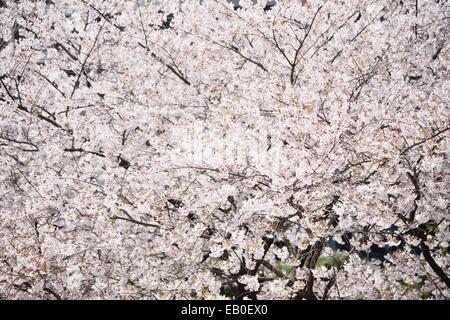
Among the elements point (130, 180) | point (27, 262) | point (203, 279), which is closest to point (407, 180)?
point (203, 279)

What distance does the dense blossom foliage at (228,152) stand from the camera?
3.64m

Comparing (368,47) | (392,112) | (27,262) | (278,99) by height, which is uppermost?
(368,47)

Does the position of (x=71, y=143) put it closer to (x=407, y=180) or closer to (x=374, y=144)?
(x=374, y=144)

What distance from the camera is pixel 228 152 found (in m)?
3.49

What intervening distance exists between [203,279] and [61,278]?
7.00ft

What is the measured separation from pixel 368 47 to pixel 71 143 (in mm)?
4798

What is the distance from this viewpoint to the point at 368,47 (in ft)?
17.6

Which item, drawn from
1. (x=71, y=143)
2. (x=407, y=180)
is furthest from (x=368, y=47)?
(x=71, y=143)

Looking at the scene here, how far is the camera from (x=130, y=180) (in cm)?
451

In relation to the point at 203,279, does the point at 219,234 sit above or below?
above

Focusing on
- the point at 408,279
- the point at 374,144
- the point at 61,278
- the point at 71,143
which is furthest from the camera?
the point at 408,279

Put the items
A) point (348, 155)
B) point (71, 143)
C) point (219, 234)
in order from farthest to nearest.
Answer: point (71, 143), point (219, 234), point (348, 155)

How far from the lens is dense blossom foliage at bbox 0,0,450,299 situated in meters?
3.64

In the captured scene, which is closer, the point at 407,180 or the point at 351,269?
the point at 407,180
